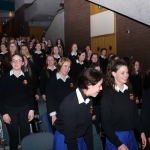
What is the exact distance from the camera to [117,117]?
2.46 meters

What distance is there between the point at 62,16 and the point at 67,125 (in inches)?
449

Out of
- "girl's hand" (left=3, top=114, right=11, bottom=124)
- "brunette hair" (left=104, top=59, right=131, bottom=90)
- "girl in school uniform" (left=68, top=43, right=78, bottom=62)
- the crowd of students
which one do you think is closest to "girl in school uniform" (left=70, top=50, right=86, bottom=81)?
"girl in school uniform" (left=68, top=43, right=78, bottom=62)

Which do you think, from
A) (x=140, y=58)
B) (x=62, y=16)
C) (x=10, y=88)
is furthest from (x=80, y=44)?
(x=10, y=88)

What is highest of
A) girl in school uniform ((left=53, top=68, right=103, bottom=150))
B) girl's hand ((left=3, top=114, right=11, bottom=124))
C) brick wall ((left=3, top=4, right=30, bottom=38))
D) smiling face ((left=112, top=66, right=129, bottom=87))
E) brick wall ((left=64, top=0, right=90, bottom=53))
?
brick wall ((left=3, top=4, right=30, bottom=38))

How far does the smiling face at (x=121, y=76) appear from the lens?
2.55m

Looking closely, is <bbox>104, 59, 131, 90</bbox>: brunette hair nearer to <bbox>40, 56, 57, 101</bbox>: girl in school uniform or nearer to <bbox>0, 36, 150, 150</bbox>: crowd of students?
<bbox>0, 36, 150, 150</bbox>: crowd of students

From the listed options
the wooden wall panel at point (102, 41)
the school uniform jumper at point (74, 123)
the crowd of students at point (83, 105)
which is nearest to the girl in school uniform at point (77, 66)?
the crowd of students at point (83, 105)

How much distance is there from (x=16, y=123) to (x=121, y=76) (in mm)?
1683

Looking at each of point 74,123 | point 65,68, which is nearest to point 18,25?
point 65,68

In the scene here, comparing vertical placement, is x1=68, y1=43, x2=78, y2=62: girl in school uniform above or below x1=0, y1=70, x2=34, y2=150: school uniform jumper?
above

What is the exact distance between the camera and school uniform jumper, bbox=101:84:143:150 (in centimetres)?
242

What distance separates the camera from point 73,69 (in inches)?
248

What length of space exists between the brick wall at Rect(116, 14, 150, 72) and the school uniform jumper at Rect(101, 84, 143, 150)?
516cm

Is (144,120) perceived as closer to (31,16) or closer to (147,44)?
(147,44)
